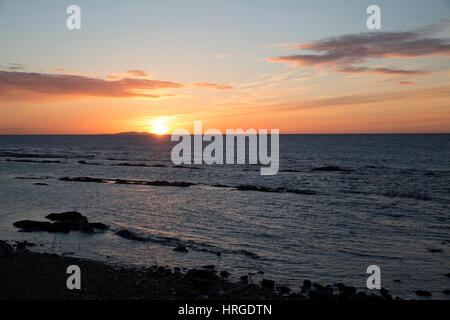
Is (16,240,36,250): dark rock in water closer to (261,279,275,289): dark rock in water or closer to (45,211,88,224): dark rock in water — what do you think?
(45,211,88,224): dark rock in water

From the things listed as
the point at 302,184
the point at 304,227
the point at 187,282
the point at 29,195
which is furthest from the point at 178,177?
the point at 187,282

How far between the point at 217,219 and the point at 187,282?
11243 mm

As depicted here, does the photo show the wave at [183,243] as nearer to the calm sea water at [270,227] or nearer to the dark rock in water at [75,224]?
the calm sea water at [270,227]

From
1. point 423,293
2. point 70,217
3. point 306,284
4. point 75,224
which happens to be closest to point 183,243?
point 75,224

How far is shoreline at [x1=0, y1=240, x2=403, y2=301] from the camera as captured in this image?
1098cm

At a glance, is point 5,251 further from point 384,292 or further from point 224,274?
point 384,292

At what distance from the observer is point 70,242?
703 inches

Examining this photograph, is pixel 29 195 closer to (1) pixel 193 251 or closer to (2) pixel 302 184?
(1) pixel 193 251

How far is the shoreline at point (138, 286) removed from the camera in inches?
432

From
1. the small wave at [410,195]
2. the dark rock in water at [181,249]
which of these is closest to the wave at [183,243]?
the dark rock in water at [181,249]

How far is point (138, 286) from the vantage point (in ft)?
39.0

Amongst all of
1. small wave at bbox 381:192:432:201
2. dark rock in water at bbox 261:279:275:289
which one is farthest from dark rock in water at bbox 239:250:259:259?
small wave at bbox 381:192:432:201

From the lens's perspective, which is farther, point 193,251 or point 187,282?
point 193,251

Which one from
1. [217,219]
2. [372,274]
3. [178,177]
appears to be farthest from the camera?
[178,177]
